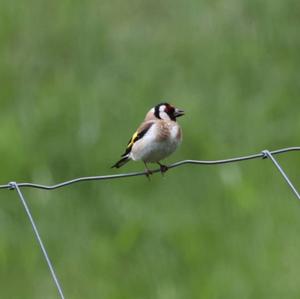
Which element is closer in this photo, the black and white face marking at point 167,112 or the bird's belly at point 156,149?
the bird's belly at point 156,149

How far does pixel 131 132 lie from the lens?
1016 centimetres

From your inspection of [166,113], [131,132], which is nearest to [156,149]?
[166,113]

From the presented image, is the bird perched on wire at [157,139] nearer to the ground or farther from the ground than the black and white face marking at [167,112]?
nearer to the ground

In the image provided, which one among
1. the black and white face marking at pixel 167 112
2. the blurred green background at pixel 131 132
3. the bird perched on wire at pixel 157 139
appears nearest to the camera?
the bird perched on wire at pixel 157 139

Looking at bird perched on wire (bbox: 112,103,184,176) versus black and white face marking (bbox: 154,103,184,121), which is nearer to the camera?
bird perched on wire (bbox: 112,103,184,176)

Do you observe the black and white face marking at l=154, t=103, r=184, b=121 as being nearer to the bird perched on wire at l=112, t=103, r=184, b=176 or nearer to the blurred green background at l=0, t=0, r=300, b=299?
the bird perched on wire at l=112, t=103, r=184, b=176

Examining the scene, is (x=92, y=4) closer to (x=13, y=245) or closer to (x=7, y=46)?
(x=7, y=46)

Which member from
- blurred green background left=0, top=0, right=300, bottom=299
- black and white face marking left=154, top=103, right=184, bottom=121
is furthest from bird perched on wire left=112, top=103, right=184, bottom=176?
blurred green background left=0, top=0, right=300, bottom=299

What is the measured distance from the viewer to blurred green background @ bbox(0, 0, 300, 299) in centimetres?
912

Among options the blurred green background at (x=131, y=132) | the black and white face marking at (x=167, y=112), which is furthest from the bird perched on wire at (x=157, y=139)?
the blurred green background at (x=131, y=132)

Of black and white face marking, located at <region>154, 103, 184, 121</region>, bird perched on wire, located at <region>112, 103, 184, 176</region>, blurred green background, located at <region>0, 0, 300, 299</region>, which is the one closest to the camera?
bird perched on wire, located at <region>112, 103, 184, 176</region>

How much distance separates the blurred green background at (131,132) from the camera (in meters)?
9.12

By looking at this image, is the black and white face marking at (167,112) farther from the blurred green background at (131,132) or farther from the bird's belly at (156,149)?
the blurred green background at (131,132)

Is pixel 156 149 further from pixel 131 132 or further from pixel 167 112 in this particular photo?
pixel 131 132
